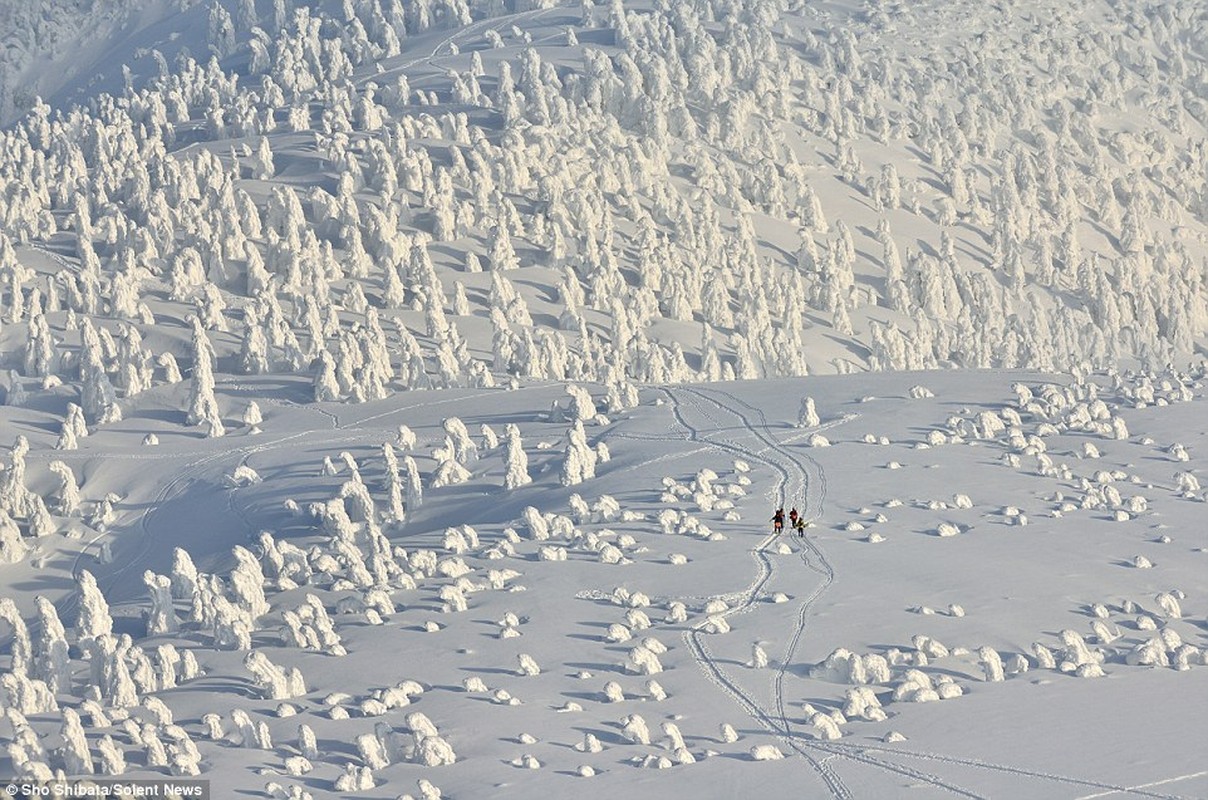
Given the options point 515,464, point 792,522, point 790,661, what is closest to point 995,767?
point 790,661

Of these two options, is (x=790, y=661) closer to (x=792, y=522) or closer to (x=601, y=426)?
(x=792, y=522)

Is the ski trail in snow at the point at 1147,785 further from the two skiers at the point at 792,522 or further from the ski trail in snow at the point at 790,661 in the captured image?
the two skiers at the point at 792,522

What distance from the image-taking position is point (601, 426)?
94.0 meters

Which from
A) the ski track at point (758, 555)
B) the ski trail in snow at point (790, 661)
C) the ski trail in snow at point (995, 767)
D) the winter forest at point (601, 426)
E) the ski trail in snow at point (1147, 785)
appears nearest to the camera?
the ski trail in snow at point (1147, 785)

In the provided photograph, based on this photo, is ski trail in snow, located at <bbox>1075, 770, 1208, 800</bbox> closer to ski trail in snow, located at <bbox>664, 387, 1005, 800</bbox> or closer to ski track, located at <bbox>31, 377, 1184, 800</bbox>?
ski track, located at <bbox>31, 377, 1184, 800</bbox>

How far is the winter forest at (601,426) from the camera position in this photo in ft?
172

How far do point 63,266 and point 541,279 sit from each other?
33.5 metres

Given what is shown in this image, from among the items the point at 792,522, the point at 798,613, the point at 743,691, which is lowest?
the point at 743,691

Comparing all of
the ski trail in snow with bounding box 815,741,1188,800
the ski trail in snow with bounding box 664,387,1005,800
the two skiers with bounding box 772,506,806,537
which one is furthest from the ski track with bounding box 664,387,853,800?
the ski trail in snow with bounding box 815,741,1188,800

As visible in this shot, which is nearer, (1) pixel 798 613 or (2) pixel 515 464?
(1) pixel 798 613

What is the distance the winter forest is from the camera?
52406mm

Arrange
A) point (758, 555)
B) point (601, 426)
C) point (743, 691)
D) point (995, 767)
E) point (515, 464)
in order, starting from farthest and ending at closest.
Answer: point (601, 426) < point (515, 464) < point (758, 555) < point (743, 691) < point (995, 767)

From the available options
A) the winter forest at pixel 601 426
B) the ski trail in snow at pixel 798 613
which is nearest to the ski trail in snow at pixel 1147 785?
the winter forest at pixel 601 426

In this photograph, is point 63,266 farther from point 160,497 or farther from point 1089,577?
point 1089,577
